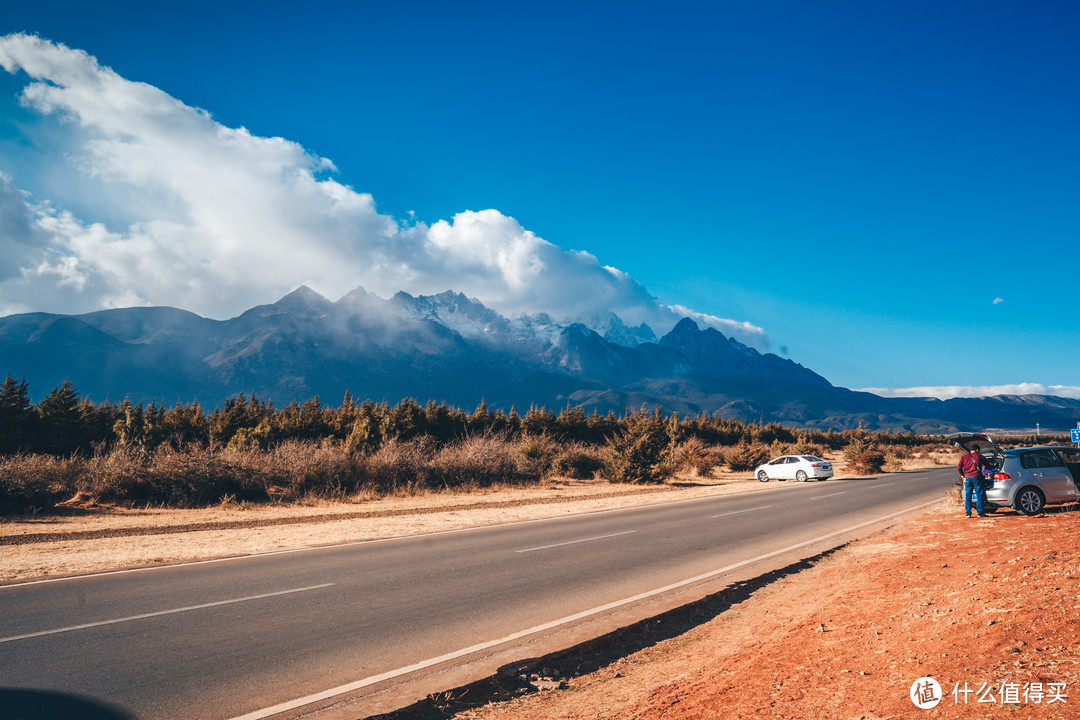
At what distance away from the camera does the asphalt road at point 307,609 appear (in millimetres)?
5062

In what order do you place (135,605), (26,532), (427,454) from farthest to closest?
(427,454)
(26,532)
(135,605)

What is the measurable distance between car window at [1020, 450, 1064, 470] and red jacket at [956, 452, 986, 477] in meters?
1.01

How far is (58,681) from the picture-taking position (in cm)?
497

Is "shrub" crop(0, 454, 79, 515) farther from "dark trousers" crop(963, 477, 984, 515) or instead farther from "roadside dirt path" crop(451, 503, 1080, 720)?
"dark trousers" crop(963, 477, 984, 515)

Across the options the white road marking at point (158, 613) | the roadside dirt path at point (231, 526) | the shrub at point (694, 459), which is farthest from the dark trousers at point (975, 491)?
the shrub at point (694, 459)

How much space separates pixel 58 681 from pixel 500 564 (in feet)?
20.4

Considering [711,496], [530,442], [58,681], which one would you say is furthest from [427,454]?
[58,681]

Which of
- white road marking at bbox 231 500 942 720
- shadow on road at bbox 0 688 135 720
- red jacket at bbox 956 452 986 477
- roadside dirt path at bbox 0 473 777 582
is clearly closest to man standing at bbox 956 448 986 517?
red jacket at bbox 956 452 986 477

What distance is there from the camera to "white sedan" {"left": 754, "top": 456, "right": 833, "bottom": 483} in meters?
31.0

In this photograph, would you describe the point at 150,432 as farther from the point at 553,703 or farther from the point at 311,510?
the point at 553,703

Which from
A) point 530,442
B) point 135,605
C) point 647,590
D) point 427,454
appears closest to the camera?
point 135,605

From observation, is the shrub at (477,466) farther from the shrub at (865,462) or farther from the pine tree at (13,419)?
the shrub at (865,462)

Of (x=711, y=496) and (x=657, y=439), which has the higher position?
(x=657, y=439)

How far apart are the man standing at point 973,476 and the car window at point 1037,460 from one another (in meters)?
1.01
